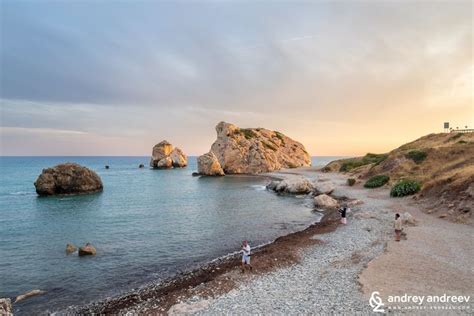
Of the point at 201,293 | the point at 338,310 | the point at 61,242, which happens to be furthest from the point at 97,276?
the point at 338,310

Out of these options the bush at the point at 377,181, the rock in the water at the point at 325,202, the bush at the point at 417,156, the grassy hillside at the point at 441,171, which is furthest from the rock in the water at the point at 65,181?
the bush at the point at 417,156

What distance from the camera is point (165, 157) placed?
15362 cm

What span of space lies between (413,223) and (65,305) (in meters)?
26.8

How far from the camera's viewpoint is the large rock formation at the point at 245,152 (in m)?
115

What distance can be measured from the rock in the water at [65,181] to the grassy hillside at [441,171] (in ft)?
189

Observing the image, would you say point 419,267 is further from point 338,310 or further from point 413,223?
point 413,223

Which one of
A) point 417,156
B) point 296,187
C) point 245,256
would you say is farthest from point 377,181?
point 245,256

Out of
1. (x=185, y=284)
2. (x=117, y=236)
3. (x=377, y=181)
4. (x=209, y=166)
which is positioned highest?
(x=209, y=166)

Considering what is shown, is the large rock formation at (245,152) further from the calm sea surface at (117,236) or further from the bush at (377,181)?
the bush at (377,181)

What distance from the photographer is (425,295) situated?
513 inches

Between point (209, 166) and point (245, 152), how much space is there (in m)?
19.1

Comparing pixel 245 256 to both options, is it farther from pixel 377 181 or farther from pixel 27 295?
pixel 377 181

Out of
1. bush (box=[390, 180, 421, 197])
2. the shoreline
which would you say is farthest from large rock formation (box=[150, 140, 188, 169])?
the shoreline

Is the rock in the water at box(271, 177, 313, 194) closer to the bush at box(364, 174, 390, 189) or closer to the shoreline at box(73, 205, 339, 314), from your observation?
the bush at box(364, 174, 390, 189)
